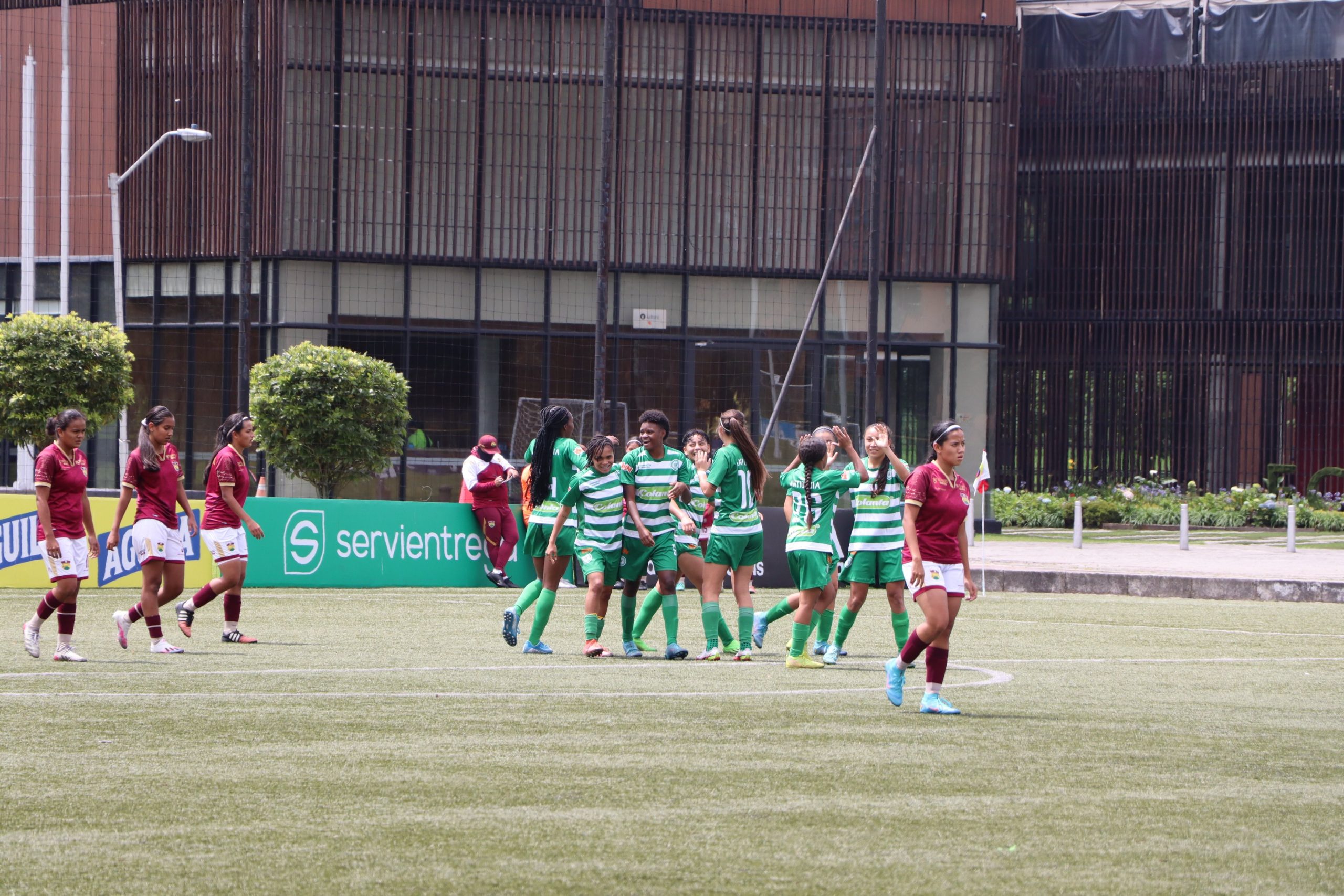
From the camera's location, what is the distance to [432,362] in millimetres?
35875

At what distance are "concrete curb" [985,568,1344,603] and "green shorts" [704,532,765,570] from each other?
10.8 m

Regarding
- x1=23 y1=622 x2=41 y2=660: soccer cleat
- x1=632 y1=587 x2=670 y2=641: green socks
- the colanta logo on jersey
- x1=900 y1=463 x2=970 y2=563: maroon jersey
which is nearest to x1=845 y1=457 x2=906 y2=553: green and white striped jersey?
x1=632 y1=587 x2=670 y2=641: green socks

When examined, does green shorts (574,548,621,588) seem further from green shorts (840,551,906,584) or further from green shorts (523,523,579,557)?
green shorts (840,551,906,584)

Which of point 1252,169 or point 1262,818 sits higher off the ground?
point 1252,169

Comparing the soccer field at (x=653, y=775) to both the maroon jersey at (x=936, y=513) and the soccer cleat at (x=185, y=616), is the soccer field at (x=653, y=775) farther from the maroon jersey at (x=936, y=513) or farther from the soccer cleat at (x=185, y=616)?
the maroon jersey at (x=936, y=513)

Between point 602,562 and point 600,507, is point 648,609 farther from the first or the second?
point 600,507

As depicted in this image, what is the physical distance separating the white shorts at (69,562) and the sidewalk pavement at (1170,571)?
13868 millimetres

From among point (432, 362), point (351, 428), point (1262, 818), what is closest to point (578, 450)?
point (1262, 818)

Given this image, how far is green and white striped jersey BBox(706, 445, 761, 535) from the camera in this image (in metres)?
12.5

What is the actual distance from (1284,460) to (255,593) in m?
30.6

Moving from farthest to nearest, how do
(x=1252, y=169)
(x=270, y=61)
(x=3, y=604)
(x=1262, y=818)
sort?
1. (x=1252, y=169)
2. (x=270, y=61)
3. (x=3, y=604)
4. (x=1262, y=818)

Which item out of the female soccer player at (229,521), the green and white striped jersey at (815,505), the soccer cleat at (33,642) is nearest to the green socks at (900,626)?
the green and white striped jersey at (815,505)

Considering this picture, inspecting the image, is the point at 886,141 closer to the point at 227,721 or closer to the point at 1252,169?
the point at 1252,169

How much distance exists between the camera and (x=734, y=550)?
12.6 m
